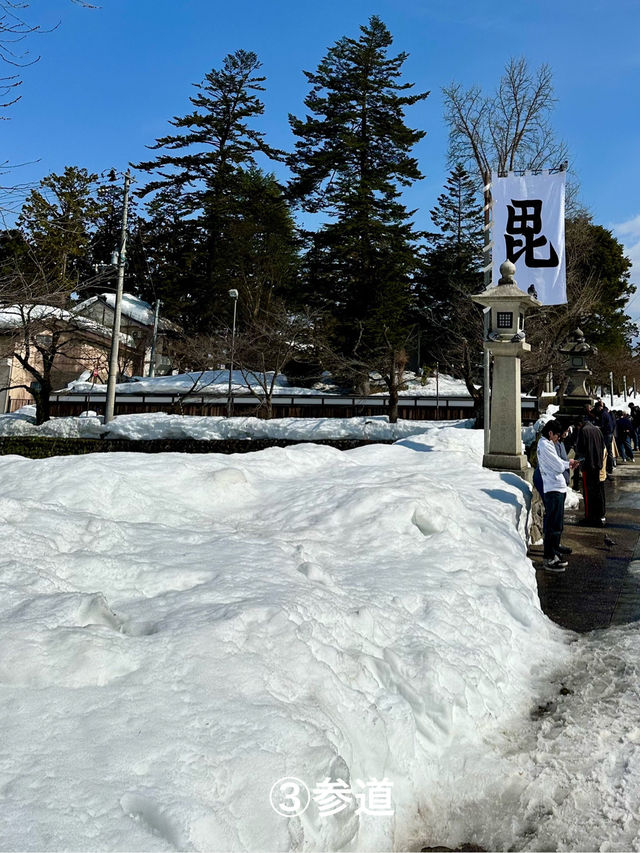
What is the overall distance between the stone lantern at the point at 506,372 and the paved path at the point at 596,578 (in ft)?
5.01

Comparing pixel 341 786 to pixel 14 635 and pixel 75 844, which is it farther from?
pixel 14 635

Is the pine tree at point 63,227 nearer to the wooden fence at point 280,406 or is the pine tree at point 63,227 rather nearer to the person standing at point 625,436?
the wooden fence at point 280,406

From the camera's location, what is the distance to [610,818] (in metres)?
2.61

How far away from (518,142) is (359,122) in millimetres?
9478

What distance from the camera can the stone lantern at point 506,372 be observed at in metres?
9.51

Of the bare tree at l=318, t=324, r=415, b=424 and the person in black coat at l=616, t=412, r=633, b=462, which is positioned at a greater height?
the bare tree at l=318, t=324, r=415, b=424

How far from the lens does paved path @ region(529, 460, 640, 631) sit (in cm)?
547

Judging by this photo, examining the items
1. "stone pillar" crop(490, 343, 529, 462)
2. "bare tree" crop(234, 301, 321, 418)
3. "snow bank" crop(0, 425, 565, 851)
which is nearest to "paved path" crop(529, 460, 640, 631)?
"snow bank" crop(0, 425, 565, 851)

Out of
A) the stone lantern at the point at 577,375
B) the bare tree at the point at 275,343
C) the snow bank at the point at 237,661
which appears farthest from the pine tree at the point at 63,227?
the stone lantern at the point at 577,375

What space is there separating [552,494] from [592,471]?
2606 millimetres

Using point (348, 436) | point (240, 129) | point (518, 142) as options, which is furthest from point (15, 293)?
point (240, 129)

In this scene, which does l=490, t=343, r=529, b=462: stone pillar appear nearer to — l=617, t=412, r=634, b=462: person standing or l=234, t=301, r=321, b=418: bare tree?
l=617, t=412, r=634, b=462: person standing

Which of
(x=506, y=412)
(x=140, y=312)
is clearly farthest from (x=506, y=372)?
(x=140, y=312)

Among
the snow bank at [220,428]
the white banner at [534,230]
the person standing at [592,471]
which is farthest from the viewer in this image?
the snow bank at [220,428]
